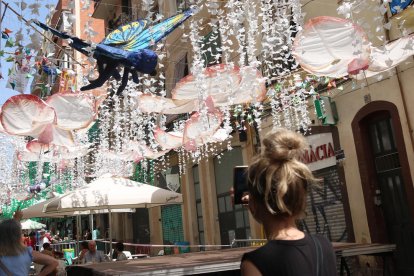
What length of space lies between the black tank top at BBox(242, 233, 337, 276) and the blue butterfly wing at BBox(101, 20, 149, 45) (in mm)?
5299

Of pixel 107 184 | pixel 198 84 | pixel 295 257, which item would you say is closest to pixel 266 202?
pixel 295 257

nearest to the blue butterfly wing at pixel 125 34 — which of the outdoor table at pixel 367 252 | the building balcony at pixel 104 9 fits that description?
the outdoor table at pixel 367 252

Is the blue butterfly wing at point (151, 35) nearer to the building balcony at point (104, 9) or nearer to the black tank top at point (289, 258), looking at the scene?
the black tank top at point (289, 258)

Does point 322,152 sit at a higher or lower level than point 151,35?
lower

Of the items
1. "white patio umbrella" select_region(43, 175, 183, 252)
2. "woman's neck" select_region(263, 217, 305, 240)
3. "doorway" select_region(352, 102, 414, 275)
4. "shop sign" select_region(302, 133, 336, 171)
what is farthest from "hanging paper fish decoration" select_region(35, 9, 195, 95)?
"shop sign" select_region(302, 133, 336, 171)

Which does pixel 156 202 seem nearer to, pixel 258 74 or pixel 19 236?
pixel 258 74

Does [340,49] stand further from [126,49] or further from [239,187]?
[239,187]

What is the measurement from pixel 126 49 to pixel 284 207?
516 cm

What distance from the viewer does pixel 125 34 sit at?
6648 mm

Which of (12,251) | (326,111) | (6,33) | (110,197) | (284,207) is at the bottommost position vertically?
(12,251)

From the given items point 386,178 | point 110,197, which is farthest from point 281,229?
point 386,178

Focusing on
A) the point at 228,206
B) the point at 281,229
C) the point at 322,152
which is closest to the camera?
the point at 281,229

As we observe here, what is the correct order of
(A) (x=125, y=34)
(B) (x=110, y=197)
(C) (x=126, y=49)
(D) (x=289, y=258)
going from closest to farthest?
(D) (x=289, y=258)
(C) (x=126, y=49)
(A) (x=125, y=34)
(B) (x=110, y=197)

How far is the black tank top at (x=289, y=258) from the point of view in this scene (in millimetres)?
1752
